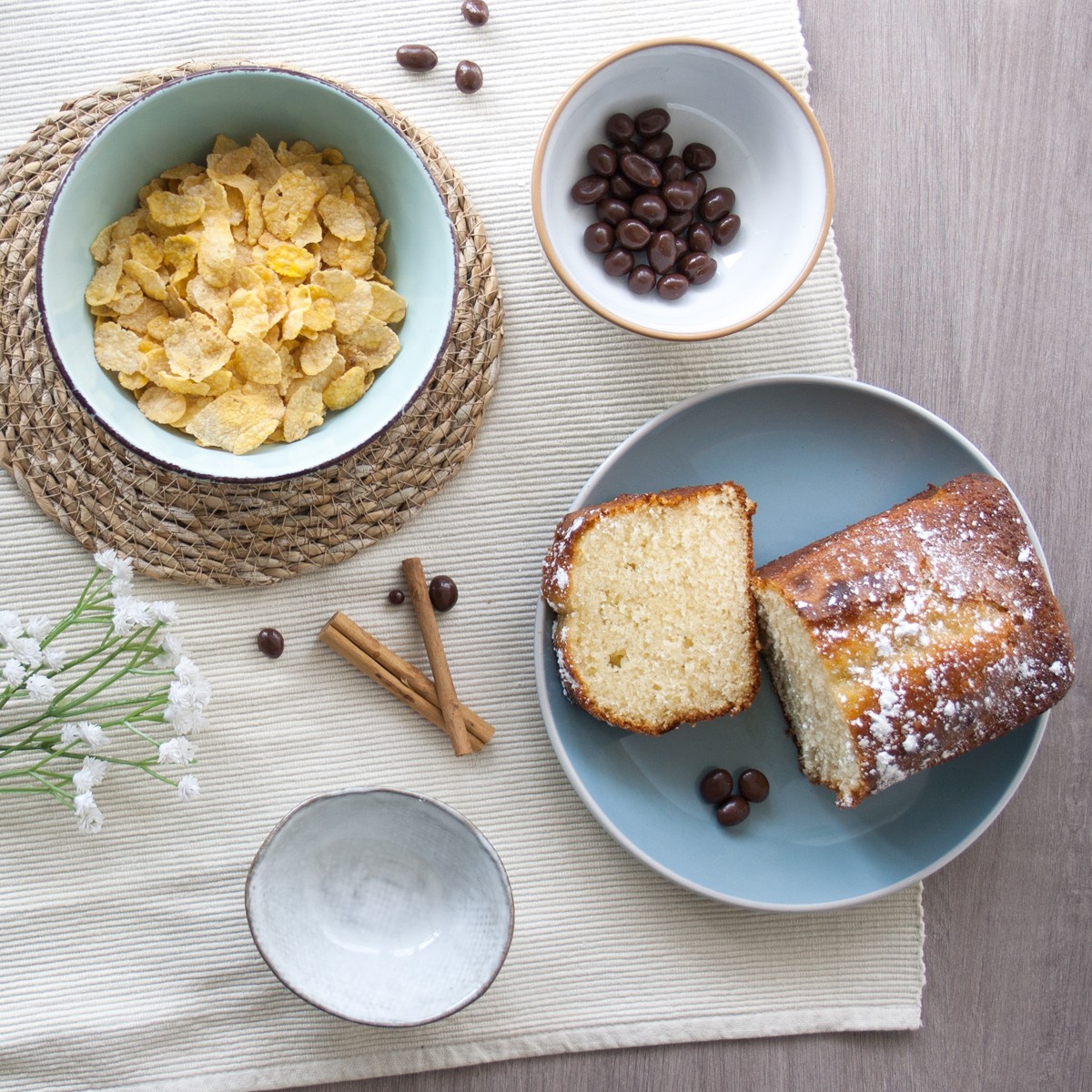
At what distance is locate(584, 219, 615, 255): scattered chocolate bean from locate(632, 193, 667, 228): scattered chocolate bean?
6 cm

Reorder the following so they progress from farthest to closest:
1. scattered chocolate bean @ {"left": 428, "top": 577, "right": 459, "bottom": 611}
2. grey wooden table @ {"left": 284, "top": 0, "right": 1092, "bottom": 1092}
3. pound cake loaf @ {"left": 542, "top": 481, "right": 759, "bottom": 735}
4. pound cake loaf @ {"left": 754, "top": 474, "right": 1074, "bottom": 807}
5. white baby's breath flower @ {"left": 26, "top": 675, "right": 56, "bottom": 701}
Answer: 1. grey wooden table @ {"left": 284, "top": 0, "right": 1092, "bottom": 1092}
2. scattered chocolate bean @ {"left": 428, "top": 577, "right": 459, "bottom": 611}
3. pound cake loaf @ {"left": 542, "top": 481, "right": 759, "bottom": 735}
4. pound cake loaf @ {"left": 754, "top": 474, "right": 1074, "bottom": 807}
5. white baby's breath flower @ {"left": 26, "top": 675, "right": 56, "bottom": 701}

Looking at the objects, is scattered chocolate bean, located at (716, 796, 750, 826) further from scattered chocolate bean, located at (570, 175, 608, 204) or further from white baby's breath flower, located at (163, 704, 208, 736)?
scattered chocolate bean, located at (570, 175, 608, 204)

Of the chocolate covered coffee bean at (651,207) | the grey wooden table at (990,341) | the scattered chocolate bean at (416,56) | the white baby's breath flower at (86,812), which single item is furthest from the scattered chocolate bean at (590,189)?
the white baby's breath flower at (86,812)

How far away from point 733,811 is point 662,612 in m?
0.40

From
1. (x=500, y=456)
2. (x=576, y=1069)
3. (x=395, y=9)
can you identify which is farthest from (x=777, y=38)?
(x=576, y=1069)

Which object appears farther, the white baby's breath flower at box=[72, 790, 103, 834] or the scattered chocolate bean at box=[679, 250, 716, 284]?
the scattered chocolate bean at box=[679, 250, 716, 284]

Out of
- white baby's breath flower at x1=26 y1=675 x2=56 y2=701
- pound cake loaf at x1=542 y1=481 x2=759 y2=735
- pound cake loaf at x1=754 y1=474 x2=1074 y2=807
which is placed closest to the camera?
white baby's breath flower at x1=26 y1=675 x2=56 y2=701

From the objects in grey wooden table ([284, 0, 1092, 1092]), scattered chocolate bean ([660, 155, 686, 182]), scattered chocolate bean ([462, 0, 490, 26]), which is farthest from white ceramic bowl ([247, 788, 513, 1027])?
scattered chocolate bean ([462, 0, 490, 26])

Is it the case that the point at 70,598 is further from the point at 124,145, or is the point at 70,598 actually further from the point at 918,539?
the point at 918,539

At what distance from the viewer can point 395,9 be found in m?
1.93

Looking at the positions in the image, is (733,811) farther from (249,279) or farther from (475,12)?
(475,12)

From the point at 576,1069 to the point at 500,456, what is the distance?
3.93ft

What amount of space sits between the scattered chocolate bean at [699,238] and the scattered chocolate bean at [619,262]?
112mm

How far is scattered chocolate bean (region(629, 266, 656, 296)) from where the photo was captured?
1.82 meters
